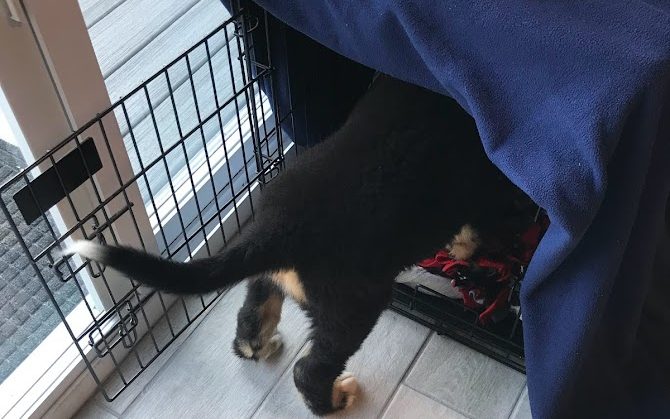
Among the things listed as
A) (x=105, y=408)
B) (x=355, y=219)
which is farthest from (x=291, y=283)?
(x=105, y=408)

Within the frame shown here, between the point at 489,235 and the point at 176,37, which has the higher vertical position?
the point at 176,37

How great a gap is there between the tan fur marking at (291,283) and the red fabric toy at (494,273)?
0.29m

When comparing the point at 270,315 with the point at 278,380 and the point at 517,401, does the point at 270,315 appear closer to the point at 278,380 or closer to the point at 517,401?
the point at 278,380

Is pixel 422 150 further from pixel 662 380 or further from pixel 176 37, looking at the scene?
pixel 176 37

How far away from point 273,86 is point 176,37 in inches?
18.2

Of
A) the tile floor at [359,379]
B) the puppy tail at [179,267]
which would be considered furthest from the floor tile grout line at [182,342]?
the puppy tail at [179,267]

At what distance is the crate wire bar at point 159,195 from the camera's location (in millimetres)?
1062

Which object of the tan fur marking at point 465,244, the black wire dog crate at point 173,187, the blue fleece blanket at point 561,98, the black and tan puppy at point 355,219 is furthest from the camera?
the tan fur marking at point 465,244

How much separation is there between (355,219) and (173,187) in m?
0.50

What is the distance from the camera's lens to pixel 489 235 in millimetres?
1246

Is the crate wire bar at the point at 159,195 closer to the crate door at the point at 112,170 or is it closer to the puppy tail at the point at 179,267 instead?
the crate door at the point at 112,170

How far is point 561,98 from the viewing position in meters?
0.79

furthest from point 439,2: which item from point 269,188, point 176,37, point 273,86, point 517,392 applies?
point 176,37

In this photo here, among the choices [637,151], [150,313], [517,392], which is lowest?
[517,392]
